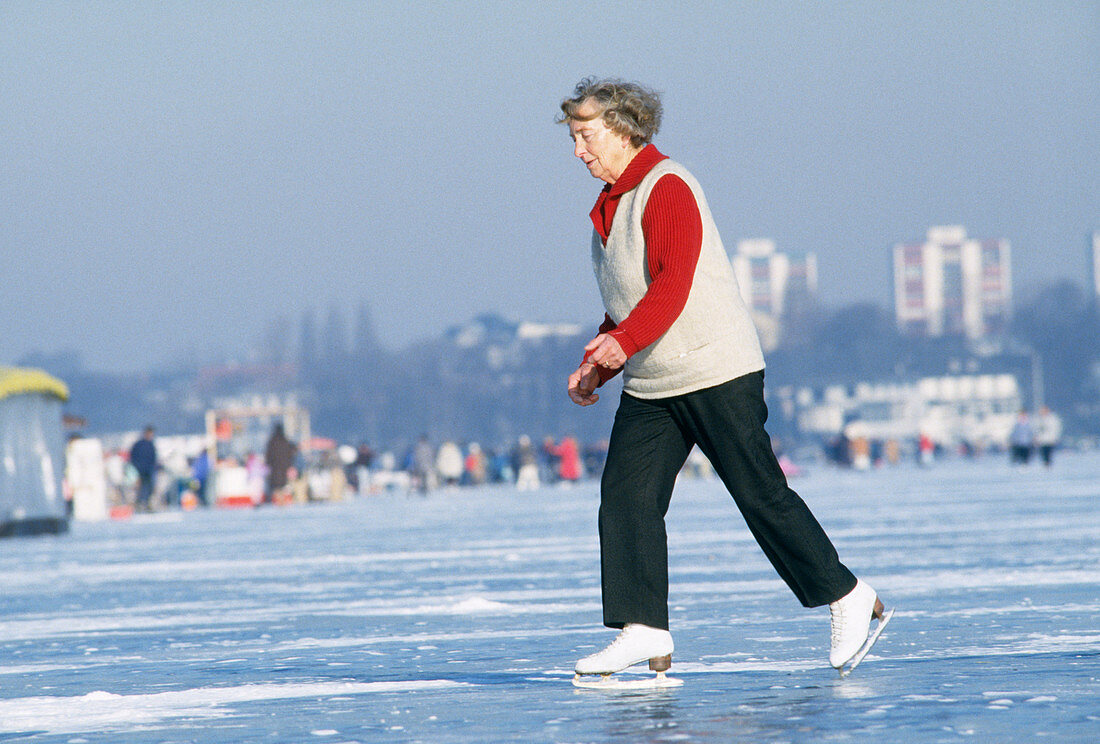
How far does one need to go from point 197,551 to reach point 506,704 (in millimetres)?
11103

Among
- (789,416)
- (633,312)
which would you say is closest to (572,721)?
(633,312)

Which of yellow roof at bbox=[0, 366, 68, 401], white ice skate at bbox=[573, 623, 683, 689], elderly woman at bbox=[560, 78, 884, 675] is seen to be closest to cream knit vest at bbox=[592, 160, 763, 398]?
elderly woman at bbox=[560, 78, 884, 675]

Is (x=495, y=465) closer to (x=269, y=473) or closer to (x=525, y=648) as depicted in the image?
(x=269, y=473)

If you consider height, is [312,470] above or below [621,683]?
above

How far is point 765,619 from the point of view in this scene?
6555 mm

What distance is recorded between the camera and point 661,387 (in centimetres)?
475

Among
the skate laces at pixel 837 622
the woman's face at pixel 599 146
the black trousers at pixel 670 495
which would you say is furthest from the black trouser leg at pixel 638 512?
the woman's face at pixel 599 146

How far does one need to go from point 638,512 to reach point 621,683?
1.42 ft

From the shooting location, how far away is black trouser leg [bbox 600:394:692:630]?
477 centimetres

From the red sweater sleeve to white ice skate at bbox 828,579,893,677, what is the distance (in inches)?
32.2

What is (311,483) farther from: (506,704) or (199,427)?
(199,427)

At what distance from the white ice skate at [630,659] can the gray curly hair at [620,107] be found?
1.26 metres

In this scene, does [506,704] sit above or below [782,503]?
below

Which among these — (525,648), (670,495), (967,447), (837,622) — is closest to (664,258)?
(670,495)
